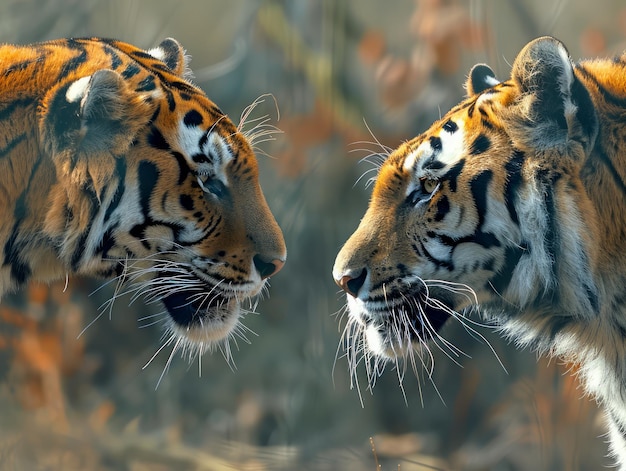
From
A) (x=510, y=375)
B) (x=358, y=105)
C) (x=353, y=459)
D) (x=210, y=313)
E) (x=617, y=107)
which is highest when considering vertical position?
(x=358, y=105)

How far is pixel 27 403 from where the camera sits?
3574 mm

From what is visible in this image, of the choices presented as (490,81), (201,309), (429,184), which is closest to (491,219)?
(429,184)

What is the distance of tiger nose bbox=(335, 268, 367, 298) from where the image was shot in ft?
7.11

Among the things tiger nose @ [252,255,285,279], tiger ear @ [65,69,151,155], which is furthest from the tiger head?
tiger ear @ [65,69,151,155]

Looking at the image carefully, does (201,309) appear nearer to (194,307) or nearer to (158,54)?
(194,307)

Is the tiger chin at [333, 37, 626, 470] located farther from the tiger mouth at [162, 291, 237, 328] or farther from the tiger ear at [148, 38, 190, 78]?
the tiger ear at [148, 38, 190, 78]

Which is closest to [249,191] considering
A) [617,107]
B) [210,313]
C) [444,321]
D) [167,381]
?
[210,313]

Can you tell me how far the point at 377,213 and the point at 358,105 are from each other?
1180 mm

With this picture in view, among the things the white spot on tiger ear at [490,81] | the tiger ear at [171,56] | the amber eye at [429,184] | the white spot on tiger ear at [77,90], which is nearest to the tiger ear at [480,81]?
the white spot on tiger ear at [490,81]

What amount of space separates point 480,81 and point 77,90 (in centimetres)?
113

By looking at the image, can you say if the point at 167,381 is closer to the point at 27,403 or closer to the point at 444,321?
the point at 27,403

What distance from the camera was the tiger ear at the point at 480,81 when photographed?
2.28 m

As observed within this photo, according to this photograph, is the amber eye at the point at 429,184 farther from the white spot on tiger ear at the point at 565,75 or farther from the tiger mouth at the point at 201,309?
the tiger mouth at the point at 201,309

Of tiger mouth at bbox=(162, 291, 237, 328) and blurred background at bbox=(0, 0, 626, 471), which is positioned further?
blurred background at bbox=(0, 0, 626, 471)
